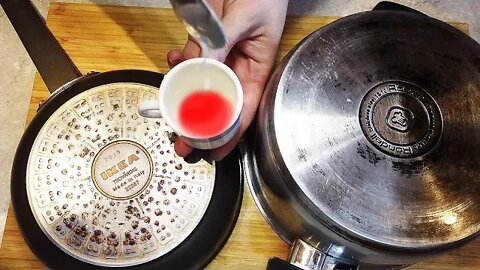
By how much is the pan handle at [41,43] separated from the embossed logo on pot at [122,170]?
0.48 feet

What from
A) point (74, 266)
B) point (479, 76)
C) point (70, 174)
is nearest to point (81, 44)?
point (70, 174)

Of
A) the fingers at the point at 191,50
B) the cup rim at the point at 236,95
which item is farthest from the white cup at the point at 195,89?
the fingers at the point at 191,50

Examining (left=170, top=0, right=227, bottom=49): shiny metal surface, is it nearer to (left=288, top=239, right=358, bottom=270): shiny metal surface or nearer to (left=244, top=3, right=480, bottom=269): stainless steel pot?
(left=244, top=3, right=480, bottom=269): stainless steel pot

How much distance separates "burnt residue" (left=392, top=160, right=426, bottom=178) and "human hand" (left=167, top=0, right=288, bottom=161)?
237 mm

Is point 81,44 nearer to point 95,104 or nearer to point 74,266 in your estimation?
point 95,104

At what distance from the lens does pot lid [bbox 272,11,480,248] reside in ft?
2.20

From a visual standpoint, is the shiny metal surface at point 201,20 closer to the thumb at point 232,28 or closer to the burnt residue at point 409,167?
the thumb at point 232,28

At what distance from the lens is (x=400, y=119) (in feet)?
2.27

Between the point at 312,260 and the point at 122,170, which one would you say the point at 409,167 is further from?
the point at 122,170

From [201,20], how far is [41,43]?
399mm

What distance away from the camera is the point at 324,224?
684 mm

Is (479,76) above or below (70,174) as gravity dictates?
above

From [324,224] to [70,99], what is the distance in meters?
0.43

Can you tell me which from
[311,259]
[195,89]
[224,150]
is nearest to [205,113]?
[195,89]
